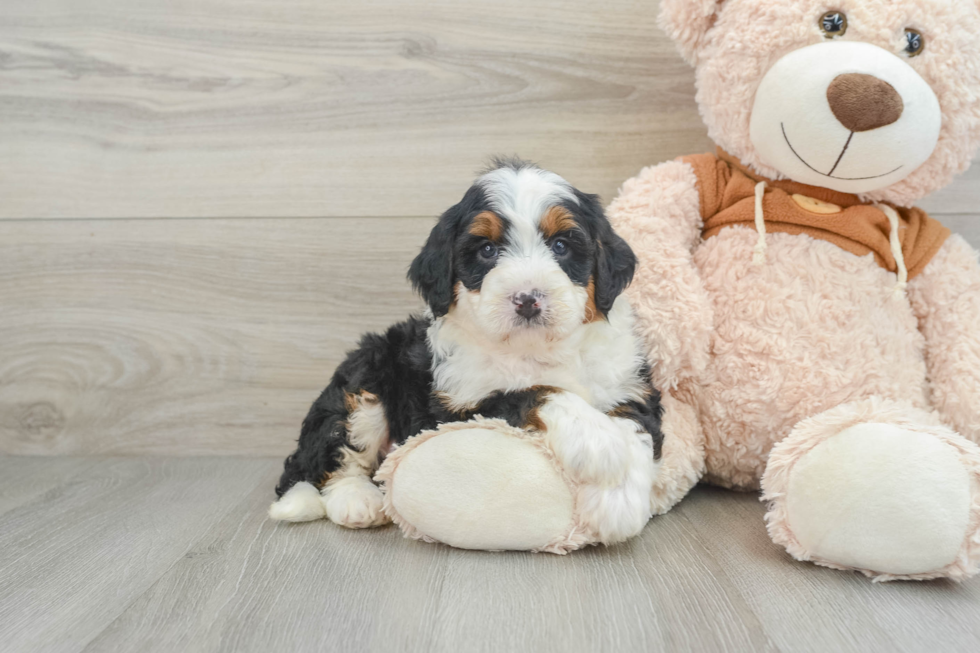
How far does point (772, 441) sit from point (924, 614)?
562mm

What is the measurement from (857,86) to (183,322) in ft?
6.20

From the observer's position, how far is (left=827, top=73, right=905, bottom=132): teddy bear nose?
1.50 meters

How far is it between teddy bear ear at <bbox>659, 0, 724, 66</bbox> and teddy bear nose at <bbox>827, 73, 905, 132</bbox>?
373 millimetres

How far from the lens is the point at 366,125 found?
219cm

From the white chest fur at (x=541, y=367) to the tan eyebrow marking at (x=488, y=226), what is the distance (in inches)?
8.0

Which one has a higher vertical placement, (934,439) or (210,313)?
(934,439)

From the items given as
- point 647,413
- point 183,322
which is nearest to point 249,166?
point 183,322

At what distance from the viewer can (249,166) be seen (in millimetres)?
2219

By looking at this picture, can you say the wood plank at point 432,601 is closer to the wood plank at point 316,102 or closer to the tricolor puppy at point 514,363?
the tricolor puppy at point 514,363

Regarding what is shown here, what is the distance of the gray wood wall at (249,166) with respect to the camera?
7.00 ft

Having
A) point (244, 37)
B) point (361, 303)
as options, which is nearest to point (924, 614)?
point (361, 303)

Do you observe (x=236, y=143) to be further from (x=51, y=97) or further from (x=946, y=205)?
(x=946, y=205)

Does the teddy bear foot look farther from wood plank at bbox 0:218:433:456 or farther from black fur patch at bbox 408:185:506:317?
wood plank at bbox 0:218:433:456

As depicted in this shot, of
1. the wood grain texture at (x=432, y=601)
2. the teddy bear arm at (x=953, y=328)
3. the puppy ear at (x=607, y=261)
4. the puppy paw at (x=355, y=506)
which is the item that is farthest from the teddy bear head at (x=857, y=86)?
the puppy paw at (x=355, y=506)
